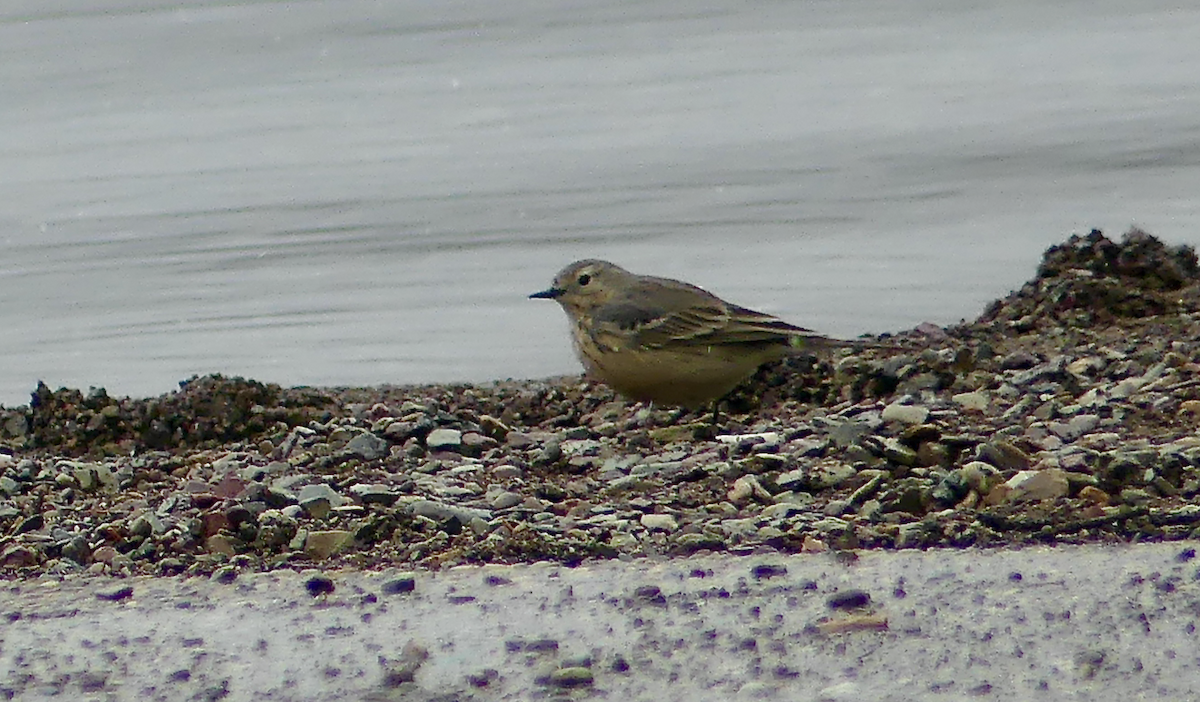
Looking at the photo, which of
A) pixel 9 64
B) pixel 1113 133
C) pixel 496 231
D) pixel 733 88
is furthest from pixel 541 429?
pixel 9 64

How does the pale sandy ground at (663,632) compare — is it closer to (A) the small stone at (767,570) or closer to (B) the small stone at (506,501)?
(A) the small stone at (767,570)

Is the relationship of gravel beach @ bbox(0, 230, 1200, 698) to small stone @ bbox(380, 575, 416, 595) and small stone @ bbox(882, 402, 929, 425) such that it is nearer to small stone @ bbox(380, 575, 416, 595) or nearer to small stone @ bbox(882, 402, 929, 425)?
small stone @ bbox(882, 402, 929, 425)

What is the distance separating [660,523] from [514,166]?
334 inches

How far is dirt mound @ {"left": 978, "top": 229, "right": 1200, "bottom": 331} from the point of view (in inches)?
340

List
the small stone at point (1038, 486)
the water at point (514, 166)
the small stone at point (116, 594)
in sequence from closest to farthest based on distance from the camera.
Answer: the small stone at point (116, 594), the small stone at point (1038, 486), the water at point (514, 166)

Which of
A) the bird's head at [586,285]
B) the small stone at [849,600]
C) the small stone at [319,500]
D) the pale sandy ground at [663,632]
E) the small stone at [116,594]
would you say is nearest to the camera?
the pale sandy ground at [663,632]

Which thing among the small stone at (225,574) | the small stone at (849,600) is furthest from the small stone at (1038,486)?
the small stone at (225,574)

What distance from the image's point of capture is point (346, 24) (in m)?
17.9

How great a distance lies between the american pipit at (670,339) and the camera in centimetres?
805

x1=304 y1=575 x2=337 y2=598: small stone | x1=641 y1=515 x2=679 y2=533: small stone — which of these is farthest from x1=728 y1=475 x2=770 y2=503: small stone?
x1=304 y1=575 x2=337 y2=598: small stone

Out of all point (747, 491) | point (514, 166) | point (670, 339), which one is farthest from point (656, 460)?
point (514, 166)

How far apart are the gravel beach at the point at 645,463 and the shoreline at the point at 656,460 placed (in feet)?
0.04

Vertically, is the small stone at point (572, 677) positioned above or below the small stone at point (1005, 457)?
below

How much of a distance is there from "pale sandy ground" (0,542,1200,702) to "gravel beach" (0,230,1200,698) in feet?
0.49
